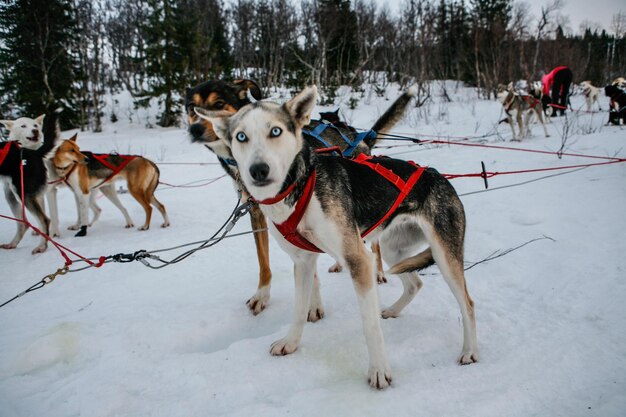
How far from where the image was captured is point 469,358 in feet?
6.33

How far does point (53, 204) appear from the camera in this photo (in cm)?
492

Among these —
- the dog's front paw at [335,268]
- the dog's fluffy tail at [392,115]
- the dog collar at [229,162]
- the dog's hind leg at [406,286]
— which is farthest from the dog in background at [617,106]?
the dog collar at [229,162]

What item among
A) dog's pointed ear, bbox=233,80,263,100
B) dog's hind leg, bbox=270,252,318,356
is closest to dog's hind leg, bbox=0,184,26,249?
dog's pointed ear, bbox=233,80,263,100

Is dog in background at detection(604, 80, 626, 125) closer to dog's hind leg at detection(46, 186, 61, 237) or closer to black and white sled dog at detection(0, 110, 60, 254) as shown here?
black and white sled dog at detection(0, 110, 60, 254)

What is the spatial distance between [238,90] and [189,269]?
1.91 m

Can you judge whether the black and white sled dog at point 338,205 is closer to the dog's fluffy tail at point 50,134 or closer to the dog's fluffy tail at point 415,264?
the dog's fluffy tail at point 415,264

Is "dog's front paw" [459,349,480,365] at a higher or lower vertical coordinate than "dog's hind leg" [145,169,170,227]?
lower

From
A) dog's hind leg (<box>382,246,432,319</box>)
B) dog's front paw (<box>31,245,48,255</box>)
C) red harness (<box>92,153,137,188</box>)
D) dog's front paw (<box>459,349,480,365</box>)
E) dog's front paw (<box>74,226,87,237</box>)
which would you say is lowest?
dog's front paw (<box>31,245,48,255</box>)

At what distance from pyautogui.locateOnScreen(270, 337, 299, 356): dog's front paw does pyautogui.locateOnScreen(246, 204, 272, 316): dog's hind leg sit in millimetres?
623

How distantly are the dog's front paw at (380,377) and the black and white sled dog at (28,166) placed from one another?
457 centimetres

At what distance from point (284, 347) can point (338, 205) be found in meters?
0.98

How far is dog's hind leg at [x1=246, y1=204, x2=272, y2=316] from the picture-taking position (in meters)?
2.74

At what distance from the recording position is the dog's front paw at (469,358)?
6.31ft

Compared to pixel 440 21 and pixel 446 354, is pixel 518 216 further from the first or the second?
pixel 440 21
